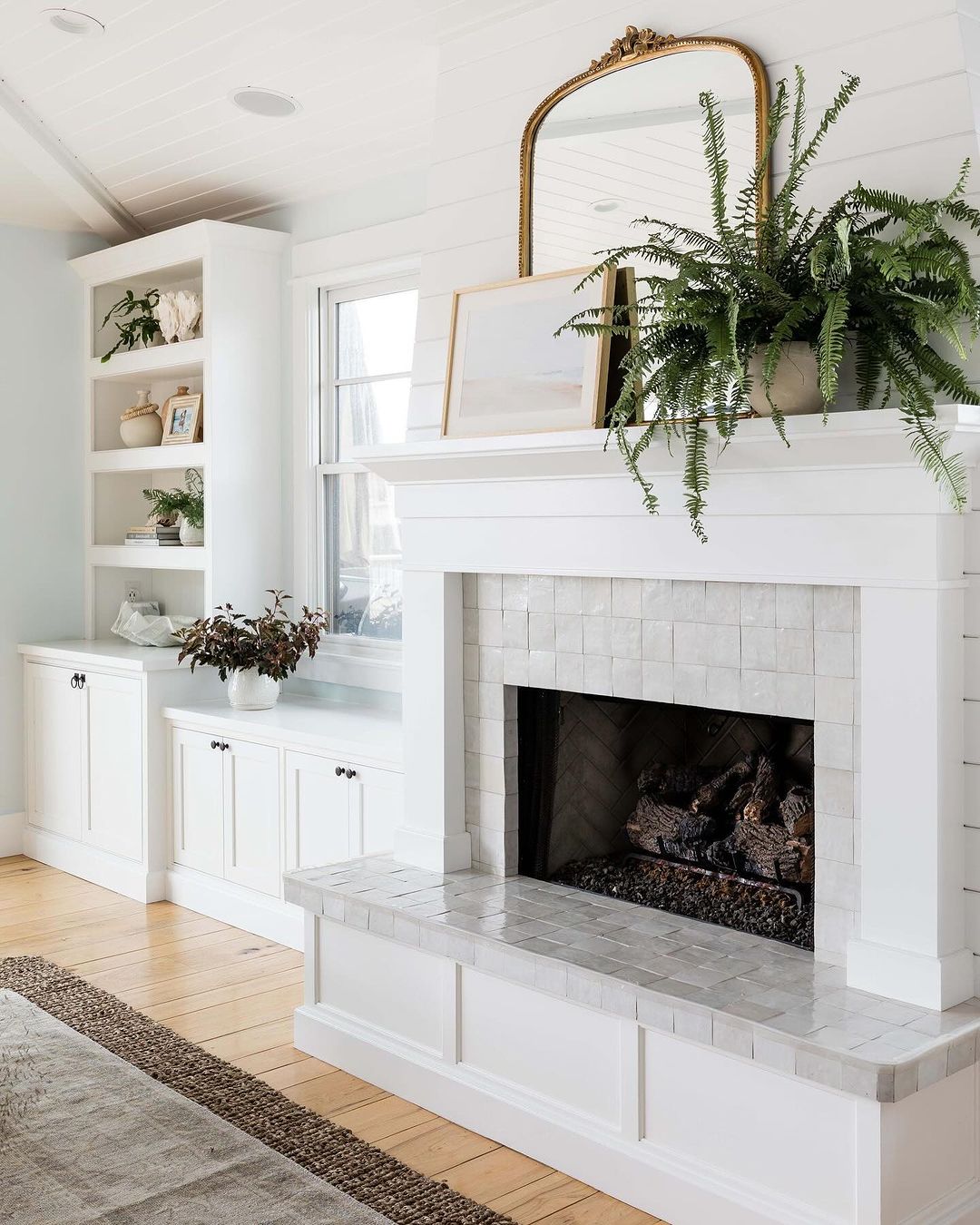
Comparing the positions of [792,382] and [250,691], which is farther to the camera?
[250,691]

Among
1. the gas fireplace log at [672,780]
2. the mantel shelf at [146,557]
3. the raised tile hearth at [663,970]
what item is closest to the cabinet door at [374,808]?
the raised tile hearth at [663,970]

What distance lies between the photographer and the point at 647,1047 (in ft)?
8.21

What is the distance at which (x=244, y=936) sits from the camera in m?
4.20

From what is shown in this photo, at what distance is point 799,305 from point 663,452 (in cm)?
45

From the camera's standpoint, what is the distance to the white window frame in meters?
4.56

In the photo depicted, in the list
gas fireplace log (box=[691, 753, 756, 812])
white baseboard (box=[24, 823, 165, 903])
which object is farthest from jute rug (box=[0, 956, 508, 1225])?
white baseboard (box=[24, 823, 165, 903])

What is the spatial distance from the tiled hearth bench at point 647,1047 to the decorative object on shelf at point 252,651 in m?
1.27

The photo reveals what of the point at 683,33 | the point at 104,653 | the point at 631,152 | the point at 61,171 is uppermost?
the point at 61,171

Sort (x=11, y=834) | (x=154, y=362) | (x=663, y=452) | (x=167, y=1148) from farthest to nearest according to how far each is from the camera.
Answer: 1. (x=11, y=834)
2. (x=154, y=362)
3. (x=167, y=1148)
4. (x=663, y=452)

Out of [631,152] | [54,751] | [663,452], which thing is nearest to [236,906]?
[54,751]

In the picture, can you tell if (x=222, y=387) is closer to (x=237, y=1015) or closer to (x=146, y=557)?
(x=146, y=557)

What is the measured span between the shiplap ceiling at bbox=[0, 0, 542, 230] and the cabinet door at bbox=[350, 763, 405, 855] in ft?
6.57

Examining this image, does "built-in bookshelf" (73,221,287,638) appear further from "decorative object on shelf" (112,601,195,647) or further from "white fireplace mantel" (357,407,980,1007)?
"white fireplace mantel" (357,407,980,1007)

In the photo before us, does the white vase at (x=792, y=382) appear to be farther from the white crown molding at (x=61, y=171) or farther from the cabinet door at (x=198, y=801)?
the white crown molding at (x=61, y=171)
